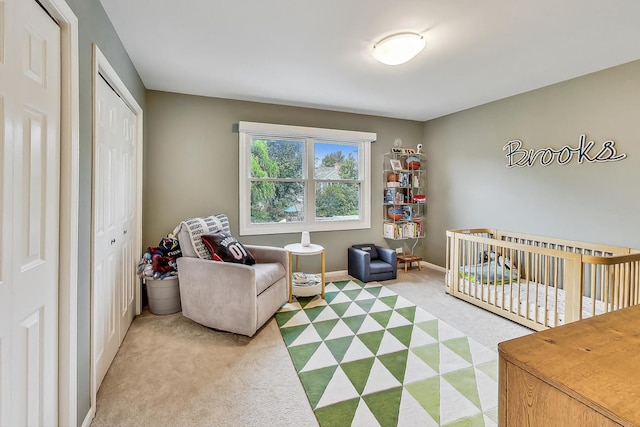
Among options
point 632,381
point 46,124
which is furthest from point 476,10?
point 46,124

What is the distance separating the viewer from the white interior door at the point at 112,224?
5.90ft

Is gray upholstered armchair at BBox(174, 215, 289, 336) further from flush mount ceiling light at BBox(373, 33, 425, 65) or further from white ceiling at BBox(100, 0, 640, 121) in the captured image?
flush mount ceiling light at BBox(373, 33, 425, 65)

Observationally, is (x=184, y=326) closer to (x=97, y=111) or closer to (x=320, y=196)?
(x=97, y=111)

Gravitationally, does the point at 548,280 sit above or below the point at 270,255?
below

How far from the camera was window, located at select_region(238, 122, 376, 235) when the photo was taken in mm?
3787

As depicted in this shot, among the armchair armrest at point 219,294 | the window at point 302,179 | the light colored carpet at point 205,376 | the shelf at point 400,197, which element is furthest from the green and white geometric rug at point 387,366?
the shelf at point 400,197

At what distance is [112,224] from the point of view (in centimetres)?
214

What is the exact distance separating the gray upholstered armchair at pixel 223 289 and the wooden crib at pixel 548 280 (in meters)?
2.12

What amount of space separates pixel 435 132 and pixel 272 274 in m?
3.51

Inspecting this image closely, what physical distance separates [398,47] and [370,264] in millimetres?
2679

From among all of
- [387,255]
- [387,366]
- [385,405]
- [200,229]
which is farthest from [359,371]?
[387,255]

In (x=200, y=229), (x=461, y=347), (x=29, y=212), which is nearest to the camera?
(x=29, y=212)

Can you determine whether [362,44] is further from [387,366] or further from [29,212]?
[387,366]

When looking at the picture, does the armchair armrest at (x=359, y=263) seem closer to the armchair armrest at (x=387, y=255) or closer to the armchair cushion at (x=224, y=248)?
the armchair armrest at (x=387, y=255)
